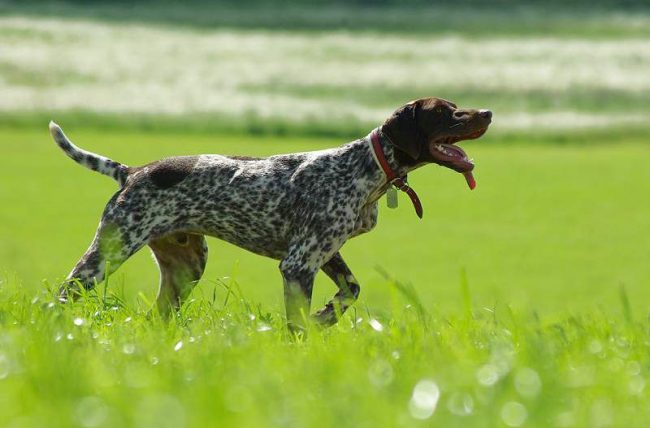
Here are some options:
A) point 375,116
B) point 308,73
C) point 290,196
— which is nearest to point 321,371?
point 290,196

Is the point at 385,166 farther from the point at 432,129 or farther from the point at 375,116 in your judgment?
the point at 375,116

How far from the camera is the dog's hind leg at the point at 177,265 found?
5.89m

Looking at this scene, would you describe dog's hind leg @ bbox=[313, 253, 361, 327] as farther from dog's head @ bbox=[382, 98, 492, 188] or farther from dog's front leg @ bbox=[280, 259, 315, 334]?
dog's head @ bbox=[382, 98, 492, 188]

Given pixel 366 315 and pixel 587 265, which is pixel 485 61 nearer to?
pixel 587 265

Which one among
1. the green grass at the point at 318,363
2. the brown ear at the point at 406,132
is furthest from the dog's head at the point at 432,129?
the green grass at the point at 318,363

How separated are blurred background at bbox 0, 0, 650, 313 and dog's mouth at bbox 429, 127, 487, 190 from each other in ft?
1.82

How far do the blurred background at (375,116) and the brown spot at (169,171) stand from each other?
0.49m

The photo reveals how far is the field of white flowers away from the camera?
24.3 metres

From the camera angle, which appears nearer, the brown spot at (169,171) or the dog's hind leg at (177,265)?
the brown spot at (169,171)

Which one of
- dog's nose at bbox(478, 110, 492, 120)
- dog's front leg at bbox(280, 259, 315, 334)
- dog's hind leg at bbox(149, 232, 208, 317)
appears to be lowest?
dog's hind leg at bbox(149, 232, 208, 317)

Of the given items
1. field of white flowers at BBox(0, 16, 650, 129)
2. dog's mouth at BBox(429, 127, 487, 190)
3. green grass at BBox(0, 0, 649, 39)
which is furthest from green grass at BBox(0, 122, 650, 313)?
green grass at BBox(0, 0, 649, 39)

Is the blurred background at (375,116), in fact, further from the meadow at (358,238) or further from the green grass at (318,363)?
the green grass at (318,363)

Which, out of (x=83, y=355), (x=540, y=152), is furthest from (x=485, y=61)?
(x=83, y=355)

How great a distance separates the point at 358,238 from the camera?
45.3 ft
